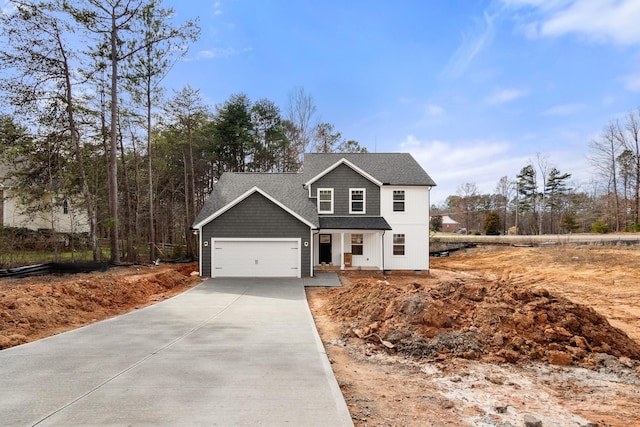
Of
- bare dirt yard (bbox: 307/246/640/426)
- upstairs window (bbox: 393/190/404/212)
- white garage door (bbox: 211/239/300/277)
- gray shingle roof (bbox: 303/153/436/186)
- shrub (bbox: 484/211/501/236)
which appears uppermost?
gray shingle roof (bbox: 303/153/436/186)

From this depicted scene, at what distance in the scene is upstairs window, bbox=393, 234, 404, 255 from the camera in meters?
19.6

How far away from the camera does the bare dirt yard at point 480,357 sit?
435 centimetres

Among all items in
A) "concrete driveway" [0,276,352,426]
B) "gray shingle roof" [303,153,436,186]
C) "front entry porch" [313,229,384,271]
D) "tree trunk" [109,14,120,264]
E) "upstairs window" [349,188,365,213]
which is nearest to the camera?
"concrete driveway" [0,276,352,426]

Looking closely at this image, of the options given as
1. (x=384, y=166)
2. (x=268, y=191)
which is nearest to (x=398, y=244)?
(x=384, y=166)

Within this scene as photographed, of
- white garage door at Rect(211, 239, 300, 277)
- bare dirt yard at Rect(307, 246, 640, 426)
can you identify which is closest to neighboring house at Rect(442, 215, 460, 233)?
white garage door at Rect(211, 239, 300, 277)

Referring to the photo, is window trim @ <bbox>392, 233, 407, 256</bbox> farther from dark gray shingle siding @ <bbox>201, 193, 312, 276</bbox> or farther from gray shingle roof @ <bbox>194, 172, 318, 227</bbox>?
dark gray shingle siding @ <bbox>201, 193, 312, 276</bbox>

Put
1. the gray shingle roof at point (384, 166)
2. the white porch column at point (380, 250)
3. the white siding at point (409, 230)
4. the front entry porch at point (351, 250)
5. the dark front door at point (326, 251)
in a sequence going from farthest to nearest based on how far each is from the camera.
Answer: the gray shingle roof at point (384, 166) < the white siding at point (409, 230) < the dark front door at point (326, 251) < the front entry porch at point (351, 250) < the white porch column at point (380, 250)

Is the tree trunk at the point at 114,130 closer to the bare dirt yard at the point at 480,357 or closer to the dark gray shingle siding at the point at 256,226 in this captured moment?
the dark gray shingle siding at the point at 256,226

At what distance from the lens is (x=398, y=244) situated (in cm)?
1959

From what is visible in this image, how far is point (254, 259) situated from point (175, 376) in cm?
1176

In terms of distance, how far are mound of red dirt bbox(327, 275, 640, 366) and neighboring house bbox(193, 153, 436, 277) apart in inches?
338

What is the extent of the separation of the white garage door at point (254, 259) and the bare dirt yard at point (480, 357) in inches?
233

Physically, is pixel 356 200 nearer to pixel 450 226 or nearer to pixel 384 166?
pixel 384 166

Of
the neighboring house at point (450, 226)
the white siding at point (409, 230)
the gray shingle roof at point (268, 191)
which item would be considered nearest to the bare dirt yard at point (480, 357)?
the gray shingle roof at point (268, 191)
